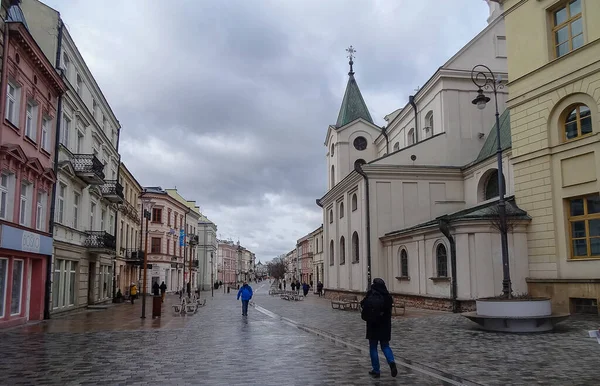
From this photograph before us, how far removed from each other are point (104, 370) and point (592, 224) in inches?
655

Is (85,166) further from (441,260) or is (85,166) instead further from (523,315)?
(523,315)

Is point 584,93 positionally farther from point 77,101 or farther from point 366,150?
point 366,150

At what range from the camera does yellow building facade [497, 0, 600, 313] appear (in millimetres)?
18391

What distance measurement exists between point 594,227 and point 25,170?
19.7m

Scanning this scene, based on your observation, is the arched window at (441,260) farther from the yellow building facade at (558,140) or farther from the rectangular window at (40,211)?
the rectangular window at (40,211)

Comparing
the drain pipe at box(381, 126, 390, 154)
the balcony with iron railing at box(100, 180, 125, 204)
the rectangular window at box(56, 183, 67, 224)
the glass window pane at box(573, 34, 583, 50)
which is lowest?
the rectangular window at box(56, 183, 67, 224)

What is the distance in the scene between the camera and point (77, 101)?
80.1 ft

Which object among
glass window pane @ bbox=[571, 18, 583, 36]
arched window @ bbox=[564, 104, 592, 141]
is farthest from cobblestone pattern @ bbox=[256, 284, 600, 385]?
glass window pane @ bbox=[571, 18, 583, 36]

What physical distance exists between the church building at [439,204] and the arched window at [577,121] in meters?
3.66

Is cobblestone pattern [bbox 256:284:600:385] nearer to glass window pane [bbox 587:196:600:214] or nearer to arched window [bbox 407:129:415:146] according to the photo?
glass window pane [bbox 587:196:600:214]

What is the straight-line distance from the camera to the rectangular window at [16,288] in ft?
58.7

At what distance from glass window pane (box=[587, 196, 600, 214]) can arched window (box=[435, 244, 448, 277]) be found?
679cm

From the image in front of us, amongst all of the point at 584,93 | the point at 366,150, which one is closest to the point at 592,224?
the point at 584,93

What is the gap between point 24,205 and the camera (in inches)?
729
